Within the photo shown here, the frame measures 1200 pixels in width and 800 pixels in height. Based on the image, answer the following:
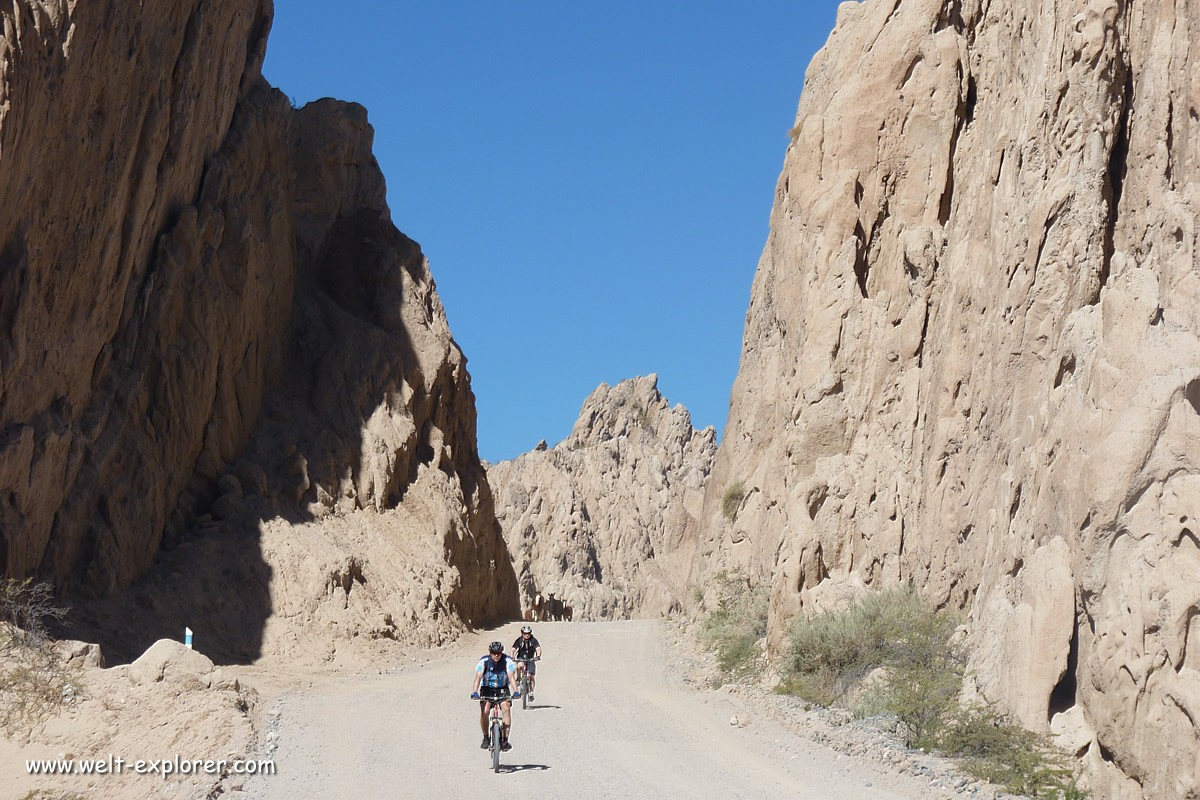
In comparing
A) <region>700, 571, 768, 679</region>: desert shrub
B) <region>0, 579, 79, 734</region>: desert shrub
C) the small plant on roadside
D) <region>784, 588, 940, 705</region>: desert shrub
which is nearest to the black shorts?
<region>784, 588, 940, 705</region>: desert shrub

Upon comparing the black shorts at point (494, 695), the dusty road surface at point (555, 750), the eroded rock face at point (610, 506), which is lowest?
the dusty road surface at point (555, 750)

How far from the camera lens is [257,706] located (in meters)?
19.5

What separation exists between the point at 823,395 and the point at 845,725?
10.7 meters

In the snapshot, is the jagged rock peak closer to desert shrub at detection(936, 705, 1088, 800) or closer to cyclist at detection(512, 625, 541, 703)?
cyclist at detection(512, 625, 541, 703)

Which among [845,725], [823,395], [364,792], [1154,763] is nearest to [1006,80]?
[823,395]

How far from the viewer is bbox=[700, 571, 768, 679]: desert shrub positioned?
25.0m

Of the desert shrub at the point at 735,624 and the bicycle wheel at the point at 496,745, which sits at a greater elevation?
the desert shrub at the point at 735,624

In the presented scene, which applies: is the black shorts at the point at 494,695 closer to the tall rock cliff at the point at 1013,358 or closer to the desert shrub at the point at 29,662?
the tall rock cliff at the point at 1013,358

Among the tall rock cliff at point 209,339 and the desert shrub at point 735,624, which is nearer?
the tall rock cliff at point 209,339

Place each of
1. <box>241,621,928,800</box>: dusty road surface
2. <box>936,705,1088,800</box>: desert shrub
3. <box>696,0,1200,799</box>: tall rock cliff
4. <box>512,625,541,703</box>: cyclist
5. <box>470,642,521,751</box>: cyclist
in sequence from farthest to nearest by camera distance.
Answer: <box>512,625,541,703</box>: cyclist, <box>470,642,521,751</box>: cyclist, <box>241,621,928,800</box>: dusty road surface, <box>936,705,1088,800</box>: desert shrub, <box>696,0,1200,799</box>: tall rock cliff

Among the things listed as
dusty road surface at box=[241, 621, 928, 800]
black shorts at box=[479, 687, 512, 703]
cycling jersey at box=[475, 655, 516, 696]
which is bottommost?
dusty road surface at box=[241, 621, 928, 800]

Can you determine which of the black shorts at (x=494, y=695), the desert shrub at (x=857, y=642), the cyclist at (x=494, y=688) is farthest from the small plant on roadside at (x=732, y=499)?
the black shorts at (x=494, y=695)

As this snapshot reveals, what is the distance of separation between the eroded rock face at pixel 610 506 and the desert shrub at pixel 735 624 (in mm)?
42617

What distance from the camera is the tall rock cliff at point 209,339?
2383 centimetres
